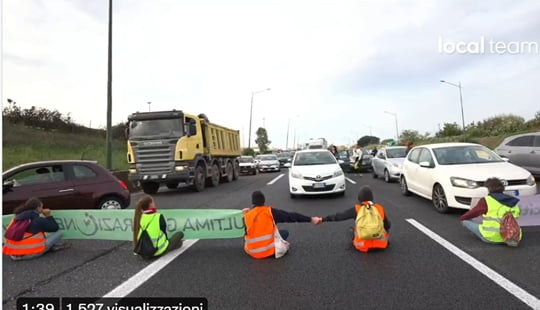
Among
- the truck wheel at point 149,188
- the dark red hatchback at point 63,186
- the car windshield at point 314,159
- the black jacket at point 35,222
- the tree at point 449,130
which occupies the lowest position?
the truck wheel at point 149,188

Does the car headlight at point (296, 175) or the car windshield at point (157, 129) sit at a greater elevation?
the car windshield at point (157, 129)

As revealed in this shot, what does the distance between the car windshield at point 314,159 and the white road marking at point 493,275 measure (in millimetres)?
5887

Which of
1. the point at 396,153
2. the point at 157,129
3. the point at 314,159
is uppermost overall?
the point at 157,129

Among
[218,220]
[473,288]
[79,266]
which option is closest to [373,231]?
[473,288]

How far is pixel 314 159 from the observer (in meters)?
12.1

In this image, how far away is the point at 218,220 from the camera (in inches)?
227

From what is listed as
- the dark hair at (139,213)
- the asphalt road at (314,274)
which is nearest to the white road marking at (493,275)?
the asphalt road at (314,274)

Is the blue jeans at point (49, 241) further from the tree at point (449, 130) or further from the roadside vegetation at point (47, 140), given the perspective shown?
the tree at point (449, 130)

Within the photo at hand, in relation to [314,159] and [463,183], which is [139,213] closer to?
[463,183]

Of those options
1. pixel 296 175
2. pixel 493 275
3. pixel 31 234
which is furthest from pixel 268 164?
pixel 493 275

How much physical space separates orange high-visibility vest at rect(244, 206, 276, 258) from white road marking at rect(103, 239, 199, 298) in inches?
45.2

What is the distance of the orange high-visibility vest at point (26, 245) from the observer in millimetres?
5379

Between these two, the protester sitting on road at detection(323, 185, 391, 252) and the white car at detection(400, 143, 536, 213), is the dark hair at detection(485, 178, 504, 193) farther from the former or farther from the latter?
the white car at detection(400, 143, 536, 213)

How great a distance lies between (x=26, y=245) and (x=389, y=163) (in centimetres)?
1345
